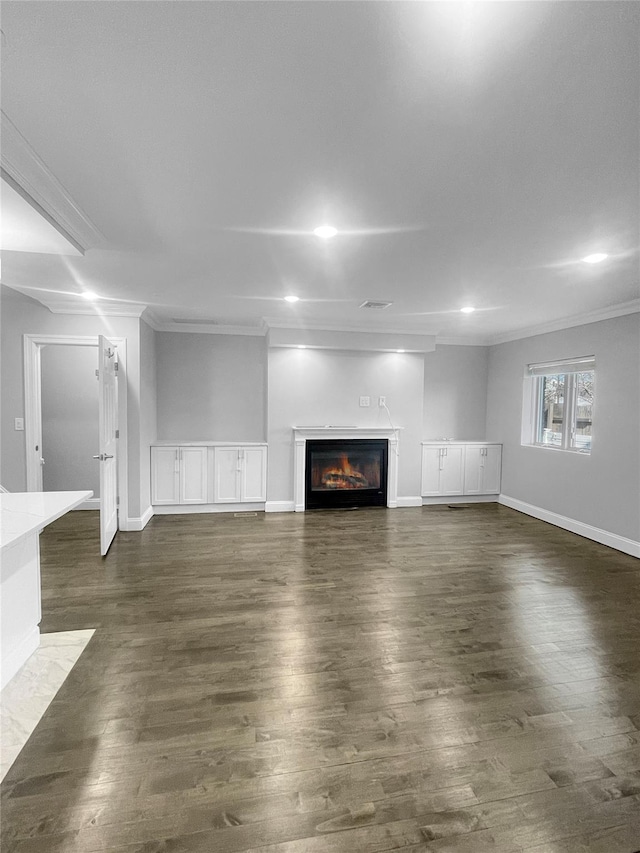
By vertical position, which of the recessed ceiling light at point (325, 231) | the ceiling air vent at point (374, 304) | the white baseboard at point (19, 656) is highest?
the ceiling air vent at point (374, 304)

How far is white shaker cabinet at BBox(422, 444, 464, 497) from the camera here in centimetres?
638

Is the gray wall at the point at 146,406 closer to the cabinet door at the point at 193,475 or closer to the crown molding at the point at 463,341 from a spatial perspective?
the cabinet door at the point at 193,475

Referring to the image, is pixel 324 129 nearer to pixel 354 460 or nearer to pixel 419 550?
pixel 419 550

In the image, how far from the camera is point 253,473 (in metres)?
5.79

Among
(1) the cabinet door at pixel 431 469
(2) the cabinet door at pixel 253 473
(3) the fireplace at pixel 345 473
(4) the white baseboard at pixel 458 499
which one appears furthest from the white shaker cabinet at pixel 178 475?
(4) the white baseboard at pixel 458 499

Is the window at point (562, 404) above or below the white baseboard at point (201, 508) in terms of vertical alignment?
above

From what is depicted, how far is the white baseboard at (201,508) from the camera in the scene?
5633 millimetres

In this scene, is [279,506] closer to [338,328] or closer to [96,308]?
[338,328]

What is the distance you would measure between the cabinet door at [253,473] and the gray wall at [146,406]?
1.16 meters

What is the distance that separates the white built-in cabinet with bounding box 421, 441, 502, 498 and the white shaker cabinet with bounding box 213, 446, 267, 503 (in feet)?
7.73

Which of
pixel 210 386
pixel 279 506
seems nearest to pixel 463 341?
pixel 279 506

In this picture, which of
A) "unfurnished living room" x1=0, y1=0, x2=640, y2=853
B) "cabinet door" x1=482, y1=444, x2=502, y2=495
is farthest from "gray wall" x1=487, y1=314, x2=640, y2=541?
"cabinet door" x1=482, y1=444, x2=502, y2=495

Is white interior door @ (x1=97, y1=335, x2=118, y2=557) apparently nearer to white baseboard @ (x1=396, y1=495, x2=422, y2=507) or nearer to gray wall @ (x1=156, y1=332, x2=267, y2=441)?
gray wall @ (x1=156, y1=332, x2=267, y2=441)

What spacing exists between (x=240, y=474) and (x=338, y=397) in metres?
1.69
